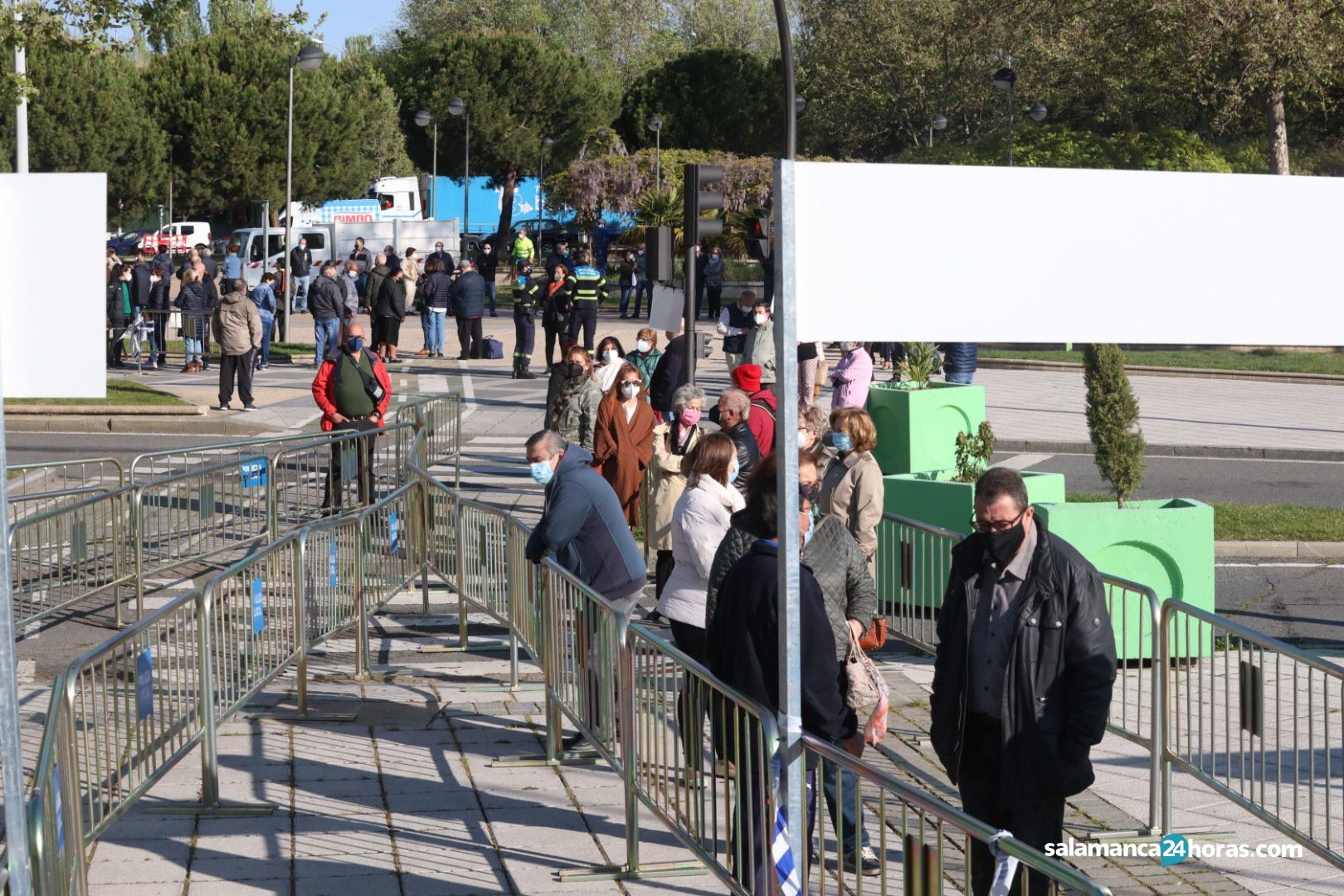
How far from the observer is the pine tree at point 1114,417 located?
995 cm

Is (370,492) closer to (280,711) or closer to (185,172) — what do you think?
(280,711)

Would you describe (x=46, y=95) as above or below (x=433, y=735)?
above

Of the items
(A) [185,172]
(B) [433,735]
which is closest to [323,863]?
(B) [433,735]

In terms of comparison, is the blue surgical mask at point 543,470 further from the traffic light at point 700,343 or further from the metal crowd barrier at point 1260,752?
the traffic light at point 700,343

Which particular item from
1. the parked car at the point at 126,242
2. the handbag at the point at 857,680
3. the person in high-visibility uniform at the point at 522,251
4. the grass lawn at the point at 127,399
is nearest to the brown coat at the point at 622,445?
the handbag at the point at 857,680

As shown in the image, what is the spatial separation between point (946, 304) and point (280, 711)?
19.2 ft

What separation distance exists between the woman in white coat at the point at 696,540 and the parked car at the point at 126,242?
47.7m

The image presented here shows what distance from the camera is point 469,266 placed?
28797 mm

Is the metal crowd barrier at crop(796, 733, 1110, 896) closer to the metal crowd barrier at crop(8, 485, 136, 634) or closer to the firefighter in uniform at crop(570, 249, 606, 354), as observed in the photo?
the metal crowd barrier at crop(8, 485, 136, 634)

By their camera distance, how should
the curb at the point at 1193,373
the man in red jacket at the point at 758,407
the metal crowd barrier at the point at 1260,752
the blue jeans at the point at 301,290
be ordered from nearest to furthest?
1. the metal crowd barrier at the point at 1260,752
2. the man in red jacket at the point at 758,407
3. the curb at the point at 1193,373
4. the blue jeans at the point at 301,290

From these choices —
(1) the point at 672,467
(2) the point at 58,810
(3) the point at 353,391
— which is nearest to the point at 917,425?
(1) the point at 672,467

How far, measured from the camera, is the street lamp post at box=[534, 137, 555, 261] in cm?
5791

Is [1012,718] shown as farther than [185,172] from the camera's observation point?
No

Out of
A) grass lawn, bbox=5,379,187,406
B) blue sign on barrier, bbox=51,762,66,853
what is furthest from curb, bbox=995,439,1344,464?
blue sign on barrier, bbox=51,762,66,853
